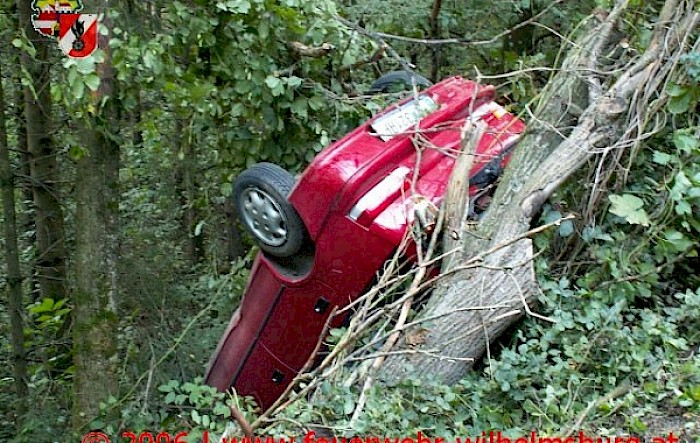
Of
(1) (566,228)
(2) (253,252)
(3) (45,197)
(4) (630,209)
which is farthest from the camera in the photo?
(3) (45,197)

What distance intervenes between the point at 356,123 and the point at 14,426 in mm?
3792

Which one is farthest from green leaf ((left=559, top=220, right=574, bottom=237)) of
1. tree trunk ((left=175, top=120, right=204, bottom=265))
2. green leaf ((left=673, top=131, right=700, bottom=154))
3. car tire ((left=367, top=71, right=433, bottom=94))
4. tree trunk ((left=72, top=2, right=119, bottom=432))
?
tree trunk ((left=175, top=120, right=204, bottom=265))

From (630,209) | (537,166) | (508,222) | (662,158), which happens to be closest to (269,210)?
(508,222)

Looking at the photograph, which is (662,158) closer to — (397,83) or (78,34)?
(397,83)

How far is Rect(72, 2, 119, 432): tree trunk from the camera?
442cm

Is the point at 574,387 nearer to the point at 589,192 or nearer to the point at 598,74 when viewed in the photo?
the point at 589,192

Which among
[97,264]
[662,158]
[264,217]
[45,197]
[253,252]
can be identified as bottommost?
[253,252]

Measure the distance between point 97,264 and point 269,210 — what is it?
1.14m

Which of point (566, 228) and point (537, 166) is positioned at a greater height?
point (537, 166)

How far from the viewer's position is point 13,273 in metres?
5.77

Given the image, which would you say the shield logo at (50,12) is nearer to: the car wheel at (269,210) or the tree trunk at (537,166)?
the car wheel at (269,210)

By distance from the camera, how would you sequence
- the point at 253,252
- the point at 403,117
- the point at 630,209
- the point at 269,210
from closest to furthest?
the point at 630,209 < the point at 269,210 < the point at 403,117 < the point at 253,252

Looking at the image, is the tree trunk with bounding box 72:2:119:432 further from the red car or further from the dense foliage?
the red car

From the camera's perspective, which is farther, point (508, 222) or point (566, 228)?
point (566, 228)
